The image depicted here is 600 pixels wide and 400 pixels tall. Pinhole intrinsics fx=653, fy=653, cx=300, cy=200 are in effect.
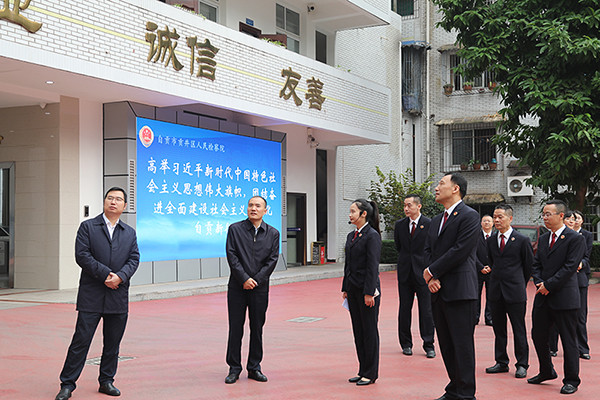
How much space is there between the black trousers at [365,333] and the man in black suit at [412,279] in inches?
50.1

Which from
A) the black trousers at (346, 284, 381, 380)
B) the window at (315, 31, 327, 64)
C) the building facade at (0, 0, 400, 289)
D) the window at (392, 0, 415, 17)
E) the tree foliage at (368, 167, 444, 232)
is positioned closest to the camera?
the black trousers at (346, 284, 381, 380)

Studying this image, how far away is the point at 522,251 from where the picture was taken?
6445mm

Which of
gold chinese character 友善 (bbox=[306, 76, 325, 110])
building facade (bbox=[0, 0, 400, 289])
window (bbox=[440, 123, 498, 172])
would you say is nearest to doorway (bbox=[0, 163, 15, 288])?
building facade (bbox=[0, 0, 400, 289])

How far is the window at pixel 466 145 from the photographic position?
23.5 m

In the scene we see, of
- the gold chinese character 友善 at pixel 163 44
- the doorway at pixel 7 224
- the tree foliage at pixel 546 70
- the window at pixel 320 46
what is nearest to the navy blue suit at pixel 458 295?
the gold chinese character 友善 at pixel 163 44

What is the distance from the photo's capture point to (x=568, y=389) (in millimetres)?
5395

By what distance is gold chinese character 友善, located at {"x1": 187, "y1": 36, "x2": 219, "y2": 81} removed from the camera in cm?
1243

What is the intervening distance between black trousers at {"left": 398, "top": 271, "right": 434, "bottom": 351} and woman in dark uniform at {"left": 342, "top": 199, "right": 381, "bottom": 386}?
128 centimetres

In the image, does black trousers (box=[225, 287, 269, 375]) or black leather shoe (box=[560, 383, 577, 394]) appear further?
black trousers (box=[225, 287, 269, 375])

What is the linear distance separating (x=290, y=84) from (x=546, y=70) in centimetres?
561

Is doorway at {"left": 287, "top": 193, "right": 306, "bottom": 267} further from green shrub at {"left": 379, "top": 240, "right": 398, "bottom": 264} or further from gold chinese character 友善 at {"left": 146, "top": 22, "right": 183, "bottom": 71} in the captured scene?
gold chinese character 友善 at {"left": 146, "top": 22, "right": 183, "bottom": 71}

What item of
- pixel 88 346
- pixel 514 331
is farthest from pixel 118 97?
pixel 514 331

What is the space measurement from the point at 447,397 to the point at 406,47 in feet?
67.8

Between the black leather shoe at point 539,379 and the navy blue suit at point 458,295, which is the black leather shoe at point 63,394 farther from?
the black leather shoe at point 539,379
